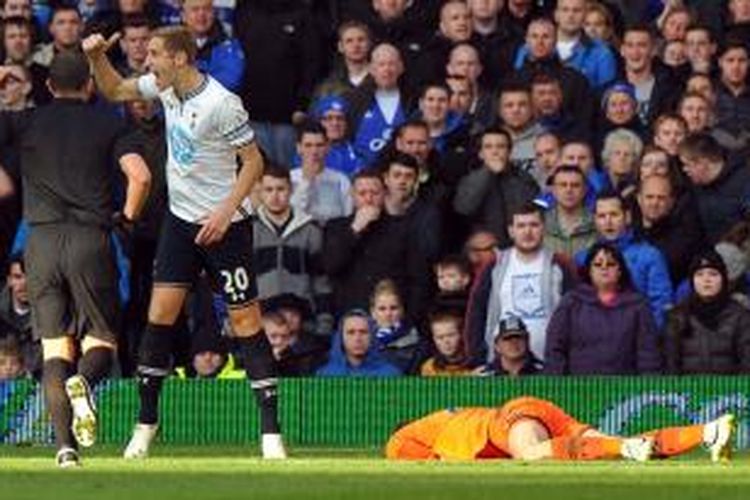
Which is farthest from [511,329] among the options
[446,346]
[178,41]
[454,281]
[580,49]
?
[178,41]

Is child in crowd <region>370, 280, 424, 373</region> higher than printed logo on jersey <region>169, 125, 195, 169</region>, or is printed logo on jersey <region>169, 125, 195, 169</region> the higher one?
printed logo on jersey <region>169, 125, 195, 169</region>

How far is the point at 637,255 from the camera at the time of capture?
23297 mm

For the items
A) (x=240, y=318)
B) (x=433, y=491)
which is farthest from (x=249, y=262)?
(x=433, y=491)

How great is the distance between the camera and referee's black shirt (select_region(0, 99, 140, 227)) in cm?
1764

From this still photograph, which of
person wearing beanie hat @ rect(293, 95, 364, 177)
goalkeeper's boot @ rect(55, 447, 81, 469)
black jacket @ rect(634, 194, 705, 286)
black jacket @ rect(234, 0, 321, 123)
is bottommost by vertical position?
goalkeeper's boot @ rect(55, 447, 81, 469)

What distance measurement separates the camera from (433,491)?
14469mm

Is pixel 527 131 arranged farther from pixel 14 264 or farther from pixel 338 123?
pixel 14 264

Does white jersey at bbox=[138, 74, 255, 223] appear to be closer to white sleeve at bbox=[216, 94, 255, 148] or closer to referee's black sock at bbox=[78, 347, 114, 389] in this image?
white sleeve at bbox=[216, 94, 255, 148]

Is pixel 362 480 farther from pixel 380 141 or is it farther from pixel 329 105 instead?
pixel 329 105

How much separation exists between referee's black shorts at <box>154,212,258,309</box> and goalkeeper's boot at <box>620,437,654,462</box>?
2.49m

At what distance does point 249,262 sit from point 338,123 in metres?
7.13

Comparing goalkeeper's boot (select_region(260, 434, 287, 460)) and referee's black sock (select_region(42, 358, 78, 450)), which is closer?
referee's black sock (select_region(42, 358, 78, 450))

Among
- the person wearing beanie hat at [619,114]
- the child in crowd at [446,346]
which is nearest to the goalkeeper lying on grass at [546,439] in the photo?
the child in crowd at [446,346]

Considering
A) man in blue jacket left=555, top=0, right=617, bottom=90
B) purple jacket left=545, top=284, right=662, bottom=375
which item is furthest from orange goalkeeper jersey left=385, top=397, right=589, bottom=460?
man in blue jacket left=555, top=0, right=617, bottom=90
